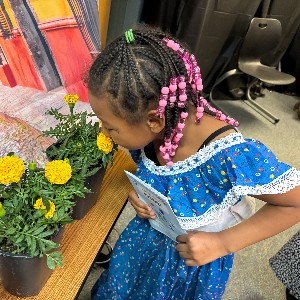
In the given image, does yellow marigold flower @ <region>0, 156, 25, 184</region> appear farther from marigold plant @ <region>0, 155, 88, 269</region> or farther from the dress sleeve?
the dress sleeve

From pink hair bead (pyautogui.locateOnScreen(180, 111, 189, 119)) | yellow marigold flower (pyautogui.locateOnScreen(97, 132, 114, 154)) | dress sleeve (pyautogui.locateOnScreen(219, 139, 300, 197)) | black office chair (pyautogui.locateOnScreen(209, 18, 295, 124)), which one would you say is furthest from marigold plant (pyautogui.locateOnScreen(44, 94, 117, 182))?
black office chair (pyautogui.locateOnScreen(209, 18, 295, 124))

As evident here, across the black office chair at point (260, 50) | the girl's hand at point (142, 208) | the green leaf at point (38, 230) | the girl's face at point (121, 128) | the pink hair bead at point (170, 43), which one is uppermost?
the pink hair bead at point (170, 43)

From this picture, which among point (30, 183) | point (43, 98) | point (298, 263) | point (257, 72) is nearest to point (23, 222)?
point (30, 183)

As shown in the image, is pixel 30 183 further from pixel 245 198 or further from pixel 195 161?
pixel 245 198

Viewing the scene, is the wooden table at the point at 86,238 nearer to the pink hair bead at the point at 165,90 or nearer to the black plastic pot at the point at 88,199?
the black plastic pot at the point at 88,199

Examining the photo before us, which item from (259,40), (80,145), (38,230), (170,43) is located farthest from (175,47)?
(259,40)

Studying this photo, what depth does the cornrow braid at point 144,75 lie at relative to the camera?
70 centimetres

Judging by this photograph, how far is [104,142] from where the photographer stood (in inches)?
34.8

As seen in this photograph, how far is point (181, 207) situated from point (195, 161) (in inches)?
5.2

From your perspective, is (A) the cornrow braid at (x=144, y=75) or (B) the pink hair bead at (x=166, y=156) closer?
(A) the cornrow braid at (x=144, y=75)

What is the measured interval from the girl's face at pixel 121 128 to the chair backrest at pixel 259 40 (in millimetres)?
2028

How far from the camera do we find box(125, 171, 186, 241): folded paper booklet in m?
0.81

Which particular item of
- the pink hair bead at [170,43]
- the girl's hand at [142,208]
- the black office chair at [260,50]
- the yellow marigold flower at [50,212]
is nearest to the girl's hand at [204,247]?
the girl's hand at [142,208]

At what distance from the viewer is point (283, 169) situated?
2.46 feet
